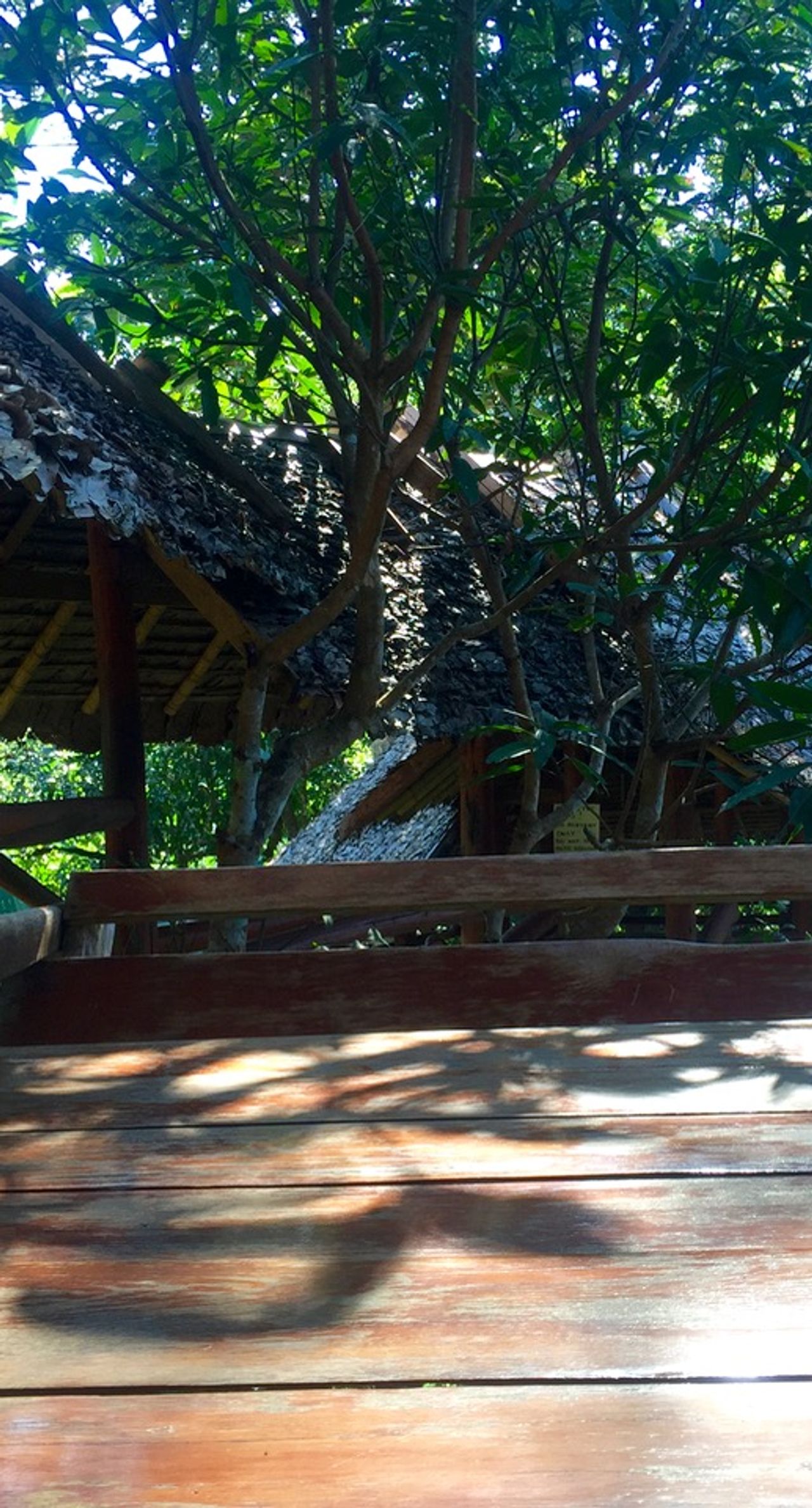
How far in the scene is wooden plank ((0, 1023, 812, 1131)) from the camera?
135 cm

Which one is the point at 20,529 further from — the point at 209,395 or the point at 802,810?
the point at 802,810

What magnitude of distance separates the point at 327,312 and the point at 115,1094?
6.82ft

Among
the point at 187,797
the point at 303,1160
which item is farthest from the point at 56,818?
the point at 187,797

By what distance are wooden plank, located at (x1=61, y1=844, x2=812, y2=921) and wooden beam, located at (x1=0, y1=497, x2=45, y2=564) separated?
189 centimetres

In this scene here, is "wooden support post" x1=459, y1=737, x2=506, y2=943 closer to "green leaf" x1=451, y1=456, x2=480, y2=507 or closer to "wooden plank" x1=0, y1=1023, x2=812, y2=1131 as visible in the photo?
"green leaf" x1=451, y1=456, x2=480, y2=507

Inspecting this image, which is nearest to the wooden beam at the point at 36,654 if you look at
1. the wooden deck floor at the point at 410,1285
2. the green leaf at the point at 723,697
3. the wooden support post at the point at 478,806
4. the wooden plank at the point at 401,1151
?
the wooden support post at the point at 478,806

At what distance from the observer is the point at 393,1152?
48.0 inches

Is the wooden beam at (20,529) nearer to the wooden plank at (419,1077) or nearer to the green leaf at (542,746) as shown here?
the green leaf at (542,746)

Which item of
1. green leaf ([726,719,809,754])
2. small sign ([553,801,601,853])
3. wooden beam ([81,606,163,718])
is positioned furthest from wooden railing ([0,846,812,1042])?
wooden beam ([81,606,163,718])

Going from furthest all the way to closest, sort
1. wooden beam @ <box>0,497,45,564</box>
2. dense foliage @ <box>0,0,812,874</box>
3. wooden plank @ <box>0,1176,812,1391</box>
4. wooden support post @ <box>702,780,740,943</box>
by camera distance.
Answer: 1. wooden support post @ <box>702,780,740,943</box>
2. wooden beam @ <box>0,497,45,564</box>
3. dense foliage @ <box>0,0,812,874</box>
4. wooden plank @ <box>0,1176,812,1391</box>

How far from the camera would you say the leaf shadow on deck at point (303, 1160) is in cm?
92

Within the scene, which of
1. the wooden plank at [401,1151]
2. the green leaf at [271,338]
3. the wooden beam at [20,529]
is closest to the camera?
the wooden plank at [401,1151]

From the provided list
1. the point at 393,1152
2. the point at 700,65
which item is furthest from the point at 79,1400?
the point at 700,65

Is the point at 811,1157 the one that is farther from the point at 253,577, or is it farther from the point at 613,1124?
the point at 253,577
